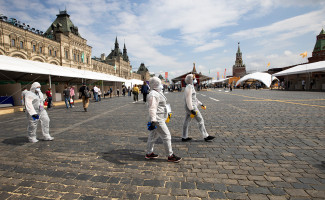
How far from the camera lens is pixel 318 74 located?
29781 mm

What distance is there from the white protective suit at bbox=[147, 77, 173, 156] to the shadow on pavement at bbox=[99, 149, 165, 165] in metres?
0.32

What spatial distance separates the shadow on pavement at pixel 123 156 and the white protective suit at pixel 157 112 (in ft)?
1.07

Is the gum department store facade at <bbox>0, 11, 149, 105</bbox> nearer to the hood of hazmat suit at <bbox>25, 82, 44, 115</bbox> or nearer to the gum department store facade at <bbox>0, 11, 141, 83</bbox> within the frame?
the gum department store facade at <bbox>0, 11, 141, 83</bbox>

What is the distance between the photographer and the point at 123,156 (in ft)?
11.8

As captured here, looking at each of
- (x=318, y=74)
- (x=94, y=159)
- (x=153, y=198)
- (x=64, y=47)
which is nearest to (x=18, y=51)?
(x=64, y=47)

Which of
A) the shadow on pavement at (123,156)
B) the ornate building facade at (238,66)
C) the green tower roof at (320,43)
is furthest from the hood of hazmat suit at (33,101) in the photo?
the ornate building facade at (238,66)

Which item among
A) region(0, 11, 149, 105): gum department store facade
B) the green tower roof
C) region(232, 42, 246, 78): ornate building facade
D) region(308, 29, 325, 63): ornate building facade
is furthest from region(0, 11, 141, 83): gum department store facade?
region(232, 42, 246, 78): ornate building facade

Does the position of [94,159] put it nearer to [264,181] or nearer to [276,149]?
[264,181]

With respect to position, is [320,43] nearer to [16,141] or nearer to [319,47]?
[319,47]

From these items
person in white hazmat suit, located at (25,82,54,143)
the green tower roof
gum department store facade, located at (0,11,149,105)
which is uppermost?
the green tower roof

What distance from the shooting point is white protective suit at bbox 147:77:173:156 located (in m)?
3.17

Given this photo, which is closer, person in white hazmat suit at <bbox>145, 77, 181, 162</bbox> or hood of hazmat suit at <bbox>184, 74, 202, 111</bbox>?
person in white hazmat suit at <bbox>145, 77, 181, 162</bbox>

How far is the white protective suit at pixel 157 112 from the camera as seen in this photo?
3.17m

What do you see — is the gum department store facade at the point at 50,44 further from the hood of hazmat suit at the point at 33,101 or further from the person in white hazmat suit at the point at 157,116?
the person in white hazmat suit at the point at 157,116
